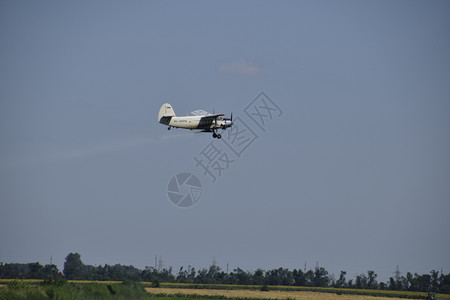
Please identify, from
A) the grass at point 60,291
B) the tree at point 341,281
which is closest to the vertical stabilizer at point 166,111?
the grass at point 60,291

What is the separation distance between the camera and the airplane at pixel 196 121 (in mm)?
A: 83000

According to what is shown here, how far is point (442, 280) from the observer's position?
463 feet

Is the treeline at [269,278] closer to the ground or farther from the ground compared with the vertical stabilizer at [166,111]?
closer to the ground

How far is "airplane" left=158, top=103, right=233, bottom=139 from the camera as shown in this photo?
272 ft

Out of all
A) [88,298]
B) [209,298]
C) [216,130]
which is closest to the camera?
[88,298]

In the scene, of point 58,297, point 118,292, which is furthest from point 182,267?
point 58,297

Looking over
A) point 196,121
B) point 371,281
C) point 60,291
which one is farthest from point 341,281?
point 60,291

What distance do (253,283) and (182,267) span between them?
36324 mm

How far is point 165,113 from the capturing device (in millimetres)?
83750

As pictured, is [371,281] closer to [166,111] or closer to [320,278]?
[320,278]

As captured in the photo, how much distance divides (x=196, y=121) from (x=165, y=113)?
4.35 meters

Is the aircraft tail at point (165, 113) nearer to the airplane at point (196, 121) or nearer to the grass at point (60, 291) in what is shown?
the airplane at point (196, 121)

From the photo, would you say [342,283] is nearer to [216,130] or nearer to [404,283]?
[404,283]

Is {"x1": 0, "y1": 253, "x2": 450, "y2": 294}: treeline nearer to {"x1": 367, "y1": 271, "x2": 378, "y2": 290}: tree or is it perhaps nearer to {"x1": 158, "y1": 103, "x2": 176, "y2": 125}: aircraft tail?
{"x1": 367, "y1": 271, "x2": 378, "y2": 290}: tree
